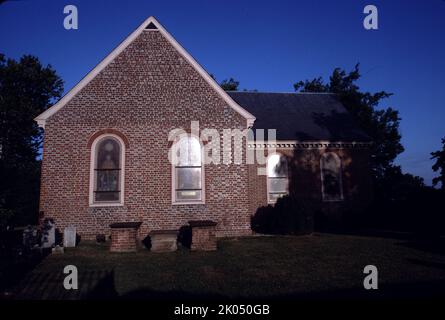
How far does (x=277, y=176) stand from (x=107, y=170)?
30.8ft

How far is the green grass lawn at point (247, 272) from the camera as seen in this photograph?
5.75 meters

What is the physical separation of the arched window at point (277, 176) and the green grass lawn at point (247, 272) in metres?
6.24

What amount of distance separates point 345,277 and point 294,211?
640cm

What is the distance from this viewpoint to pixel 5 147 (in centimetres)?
2753

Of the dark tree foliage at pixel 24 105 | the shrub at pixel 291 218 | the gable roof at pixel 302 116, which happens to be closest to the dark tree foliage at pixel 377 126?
the gable roof at pixel 302 116

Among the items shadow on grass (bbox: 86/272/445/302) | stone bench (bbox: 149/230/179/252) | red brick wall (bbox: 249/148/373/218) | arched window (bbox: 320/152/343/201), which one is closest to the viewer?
shadow on grass (bbox: 86/272/445/302)

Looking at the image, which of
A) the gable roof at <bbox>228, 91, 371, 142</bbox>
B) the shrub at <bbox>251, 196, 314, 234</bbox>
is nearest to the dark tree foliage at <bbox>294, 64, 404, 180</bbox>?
the gable roof at <bbox>228, 91, 371, 142</bbox>

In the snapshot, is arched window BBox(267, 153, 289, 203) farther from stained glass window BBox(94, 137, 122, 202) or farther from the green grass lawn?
stained glass window BBox(94, 137, 122, 202)

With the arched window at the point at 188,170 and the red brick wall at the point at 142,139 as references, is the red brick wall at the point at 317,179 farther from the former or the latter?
the arched window at the point at 188,170

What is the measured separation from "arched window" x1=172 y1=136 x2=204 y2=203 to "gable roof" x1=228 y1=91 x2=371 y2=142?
6207 mm

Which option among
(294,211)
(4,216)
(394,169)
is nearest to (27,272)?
(4,216)

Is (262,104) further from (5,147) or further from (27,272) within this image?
(5,147)

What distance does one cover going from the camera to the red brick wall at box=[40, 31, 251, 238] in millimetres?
11398

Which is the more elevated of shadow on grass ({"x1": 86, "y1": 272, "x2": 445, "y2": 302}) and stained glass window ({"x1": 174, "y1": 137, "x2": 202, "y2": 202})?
stained glass window ({"x1": 174, "y1": 137, "x2": 202, "y2": 202})
